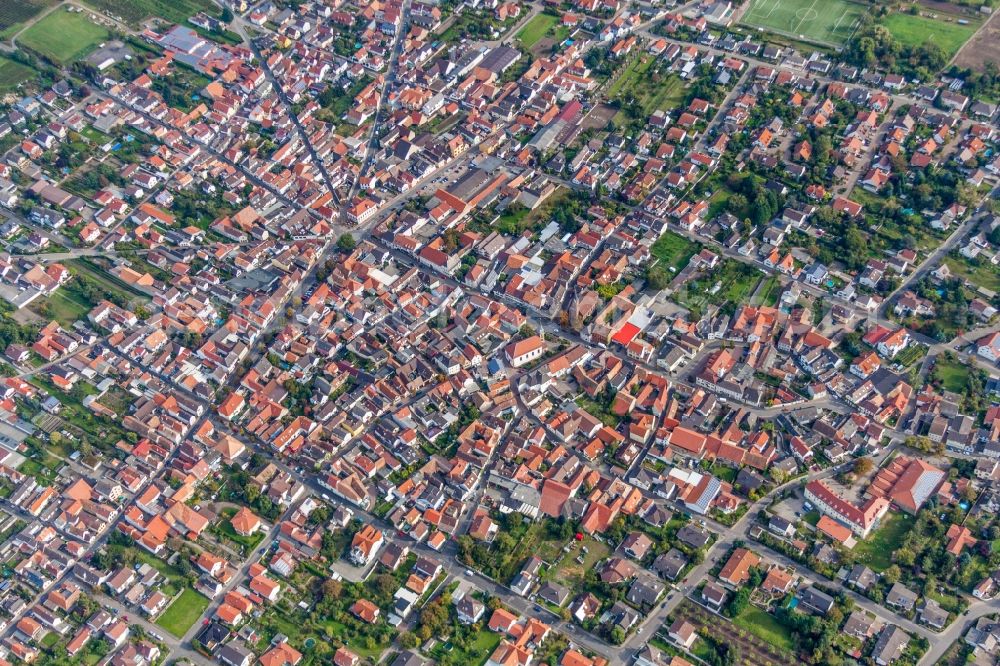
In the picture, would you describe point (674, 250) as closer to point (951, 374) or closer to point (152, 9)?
point (951, 374)

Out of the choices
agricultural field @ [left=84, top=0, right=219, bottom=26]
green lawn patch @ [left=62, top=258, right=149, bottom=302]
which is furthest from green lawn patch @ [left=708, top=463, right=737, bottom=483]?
agricultural field @ [left=84, top=0, right=219, bottom=26]

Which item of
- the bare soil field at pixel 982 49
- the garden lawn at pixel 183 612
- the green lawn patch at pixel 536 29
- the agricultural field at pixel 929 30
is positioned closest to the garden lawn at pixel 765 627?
the garden lawn at pixel 183 612

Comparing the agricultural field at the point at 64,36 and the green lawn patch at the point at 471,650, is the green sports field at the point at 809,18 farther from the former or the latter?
the green lawn patch at the point at 471,650

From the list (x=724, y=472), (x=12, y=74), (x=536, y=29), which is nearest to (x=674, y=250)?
(x=724, y=472)

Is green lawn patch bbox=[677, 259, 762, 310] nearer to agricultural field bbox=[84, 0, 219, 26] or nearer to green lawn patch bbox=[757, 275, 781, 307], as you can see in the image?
green lawn patch bbox=[757, 275, 781, 307]

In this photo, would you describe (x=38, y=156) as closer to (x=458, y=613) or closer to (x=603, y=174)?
(x=603, y=174)

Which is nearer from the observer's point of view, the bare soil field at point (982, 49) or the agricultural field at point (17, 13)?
the bare soil field at point (982, 49)

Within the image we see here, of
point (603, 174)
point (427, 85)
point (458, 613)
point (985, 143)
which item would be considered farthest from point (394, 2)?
point (458, 613)
